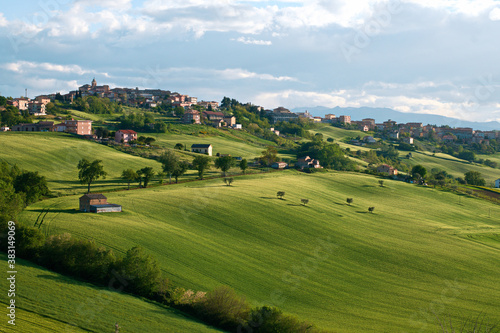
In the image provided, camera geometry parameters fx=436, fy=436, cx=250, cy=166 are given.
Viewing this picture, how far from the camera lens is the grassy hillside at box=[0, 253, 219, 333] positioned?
32406 mm

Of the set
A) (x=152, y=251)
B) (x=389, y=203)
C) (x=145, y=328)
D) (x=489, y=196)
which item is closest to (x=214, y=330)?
(x=145, y=328)

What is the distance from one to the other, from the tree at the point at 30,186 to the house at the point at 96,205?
8.37 meters

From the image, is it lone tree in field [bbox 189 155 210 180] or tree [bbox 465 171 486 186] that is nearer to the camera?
lone tree in field [bbox 189 155 210 180]

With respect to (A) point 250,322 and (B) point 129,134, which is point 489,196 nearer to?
(A) point 250,322

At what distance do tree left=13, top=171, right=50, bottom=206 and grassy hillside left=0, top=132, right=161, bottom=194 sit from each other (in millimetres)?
4970

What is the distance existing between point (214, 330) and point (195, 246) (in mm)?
17626

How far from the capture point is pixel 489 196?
106125 mm

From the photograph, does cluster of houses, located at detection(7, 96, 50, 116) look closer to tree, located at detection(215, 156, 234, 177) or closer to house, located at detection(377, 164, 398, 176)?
tree, located at detection(215, 156, 234, 177)

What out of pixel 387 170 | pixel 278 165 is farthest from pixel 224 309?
pixel 387 170

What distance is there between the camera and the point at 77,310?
1371 inches

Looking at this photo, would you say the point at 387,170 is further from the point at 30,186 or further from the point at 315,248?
the point at 30,186

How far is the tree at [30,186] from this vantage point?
63594 mm

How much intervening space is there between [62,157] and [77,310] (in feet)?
232

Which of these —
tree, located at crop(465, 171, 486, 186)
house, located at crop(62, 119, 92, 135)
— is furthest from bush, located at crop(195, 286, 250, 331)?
tree, located at crop(465, 171, 486, 186)
